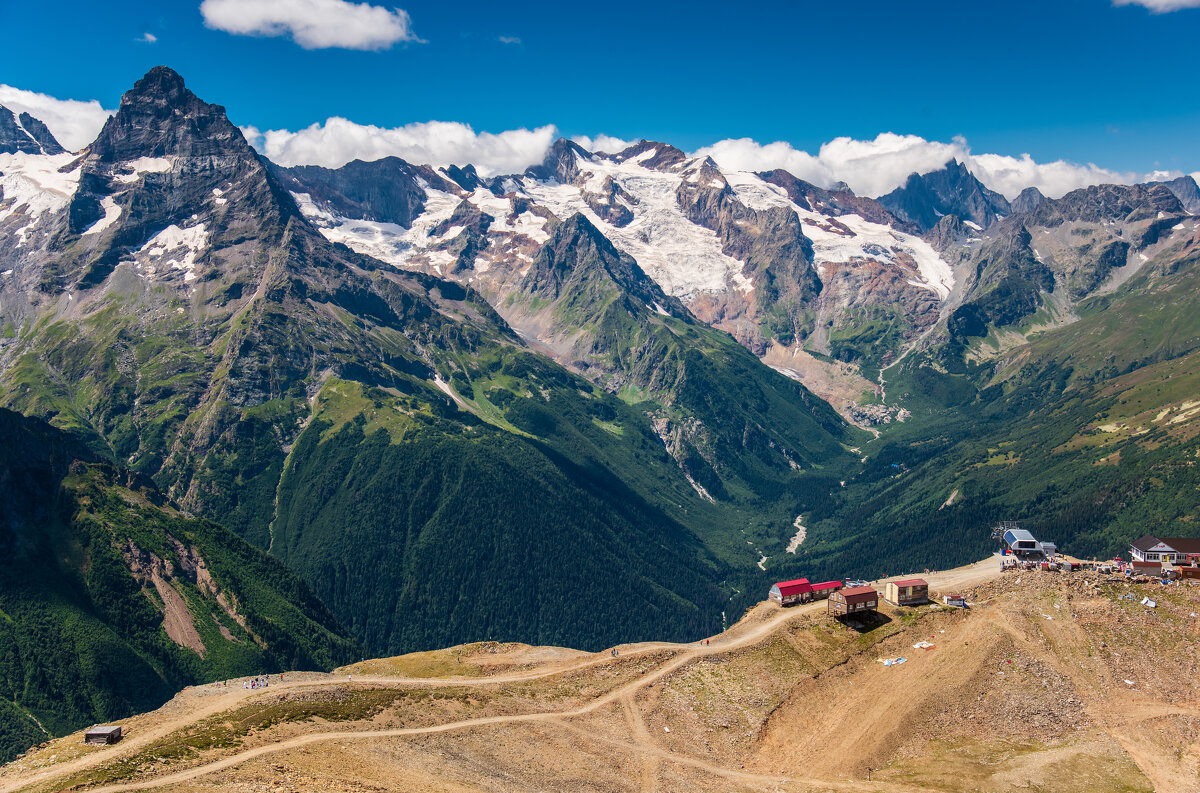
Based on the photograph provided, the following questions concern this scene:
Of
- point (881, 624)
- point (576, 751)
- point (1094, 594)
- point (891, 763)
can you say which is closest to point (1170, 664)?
point (1094, 594)

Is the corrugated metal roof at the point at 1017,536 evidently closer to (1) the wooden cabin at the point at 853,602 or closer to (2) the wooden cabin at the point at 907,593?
(2) the wooden cabin at the point at 907,593

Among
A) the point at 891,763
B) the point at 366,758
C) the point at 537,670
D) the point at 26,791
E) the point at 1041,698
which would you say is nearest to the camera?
the point at 26,791

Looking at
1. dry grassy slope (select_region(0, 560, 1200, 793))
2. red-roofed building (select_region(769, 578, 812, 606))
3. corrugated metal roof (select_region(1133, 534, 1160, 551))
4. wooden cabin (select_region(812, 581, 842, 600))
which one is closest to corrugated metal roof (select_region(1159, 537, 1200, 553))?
corrugated metal roof (select_region(1133, 534, 1160, 551))

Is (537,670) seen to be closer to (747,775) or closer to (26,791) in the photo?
(747,775)

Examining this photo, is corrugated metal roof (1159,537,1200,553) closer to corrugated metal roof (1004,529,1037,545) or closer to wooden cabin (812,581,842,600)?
corrugated metal roof (1004,529,1037,545)

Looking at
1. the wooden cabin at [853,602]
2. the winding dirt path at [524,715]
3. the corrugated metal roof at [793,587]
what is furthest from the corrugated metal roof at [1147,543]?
the corrugated metal roof at [793,587]

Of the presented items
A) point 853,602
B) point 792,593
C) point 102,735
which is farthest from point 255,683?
point 853,602
